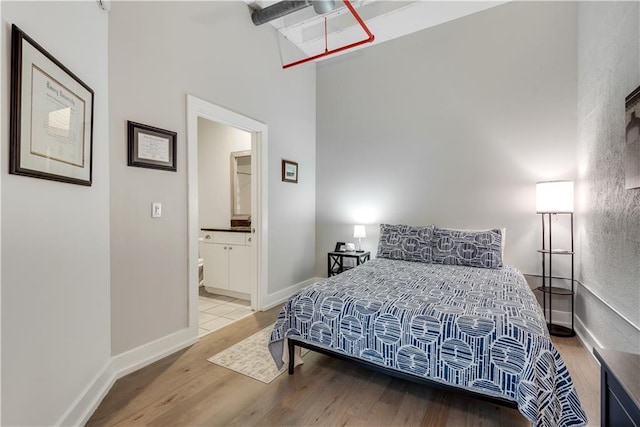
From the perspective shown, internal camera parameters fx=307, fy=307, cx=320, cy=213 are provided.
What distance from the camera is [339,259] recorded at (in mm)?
4152

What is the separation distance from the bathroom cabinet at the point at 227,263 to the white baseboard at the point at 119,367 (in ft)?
3.68

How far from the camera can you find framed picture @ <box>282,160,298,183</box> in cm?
381

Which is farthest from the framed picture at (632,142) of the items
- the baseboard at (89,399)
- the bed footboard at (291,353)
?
the baseboard at (89,399)

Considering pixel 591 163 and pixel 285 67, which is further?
pixel 285 67

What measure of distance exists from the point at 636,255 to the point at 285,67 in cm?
A: 349

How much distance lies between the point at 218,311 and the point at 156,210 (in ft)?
5.13

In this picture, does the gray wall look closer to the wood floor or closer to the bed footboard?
the wood floor

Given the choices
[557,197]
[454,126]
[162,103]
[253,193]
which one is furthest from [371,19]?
[557,197]

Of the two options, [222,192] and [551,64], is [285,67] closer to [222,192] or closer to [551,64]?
[222,192]

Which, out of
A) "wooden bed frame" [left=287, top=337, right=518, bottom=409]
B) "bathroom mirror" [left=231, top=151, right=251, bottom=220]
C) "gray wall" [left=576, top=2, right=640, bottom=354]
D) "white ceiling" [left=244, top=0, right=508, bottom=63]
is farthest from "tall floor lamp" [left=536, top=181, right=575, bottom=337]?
"bathroom mirror" [left=231, top=151, right=251, bottom=220]

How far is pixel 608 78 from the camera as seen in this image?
85.1 inches

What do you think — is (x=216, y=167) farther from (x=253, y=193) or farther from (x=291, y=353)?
(x=291, y=353)

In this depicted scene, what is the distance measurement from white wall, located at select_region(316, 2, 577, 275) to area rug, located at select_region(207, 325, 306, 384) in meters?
1.98

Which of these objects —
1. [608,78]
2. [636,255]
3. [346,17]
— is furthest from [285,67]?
[636,255]
